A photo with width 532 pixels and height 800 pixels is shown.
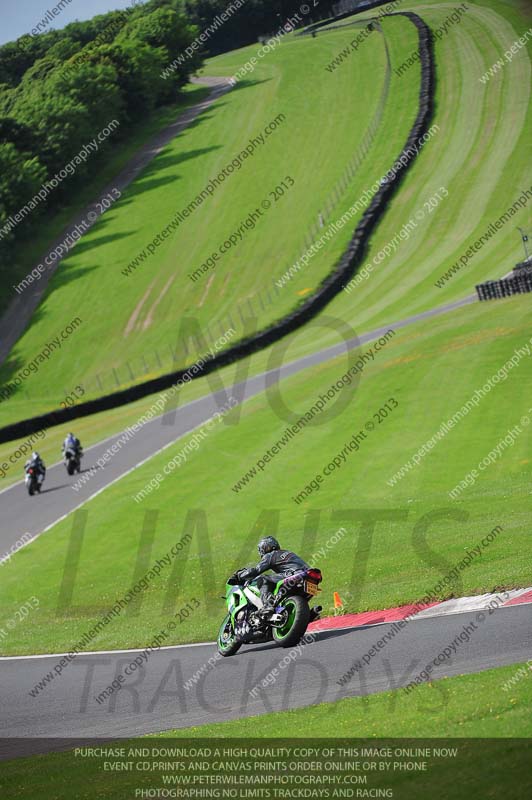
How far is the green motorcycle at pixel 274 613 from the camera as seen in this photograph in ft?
46.5

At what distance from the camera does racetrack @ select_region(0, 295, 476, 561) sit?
110 feet

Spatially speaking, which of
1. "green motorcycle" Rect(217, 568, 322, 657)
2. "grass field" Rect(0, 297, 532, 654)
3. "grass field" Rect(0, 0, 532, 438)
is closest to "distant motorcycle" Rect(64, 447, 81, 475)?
"grass field" Rect(0, 297, 532, 654)

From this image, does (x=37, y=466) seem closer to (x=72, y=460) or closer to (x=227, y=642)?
(x=72, y=460)

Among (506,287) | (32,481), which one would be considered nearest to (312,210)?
(506,287)

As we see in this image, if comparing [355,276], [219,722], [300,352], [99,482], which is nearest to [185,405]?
[300,352]

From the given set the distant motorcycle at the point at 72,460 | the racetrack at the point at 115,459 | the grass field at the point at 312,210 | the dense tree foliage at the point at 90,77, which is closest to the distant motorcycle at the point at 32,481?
the racetrack at the point at 115,459

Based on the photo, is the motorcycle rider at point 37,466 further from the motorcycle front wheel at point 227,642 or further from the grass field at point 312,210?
the motorcycle front wheel at point 227,642

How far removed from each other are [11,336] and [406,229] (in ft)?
108

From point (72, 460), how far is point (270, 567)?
25073mm

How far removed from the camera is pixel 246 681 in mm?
13359

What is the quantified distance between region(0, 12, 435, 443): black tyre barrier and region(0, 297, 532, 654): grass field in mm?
16805

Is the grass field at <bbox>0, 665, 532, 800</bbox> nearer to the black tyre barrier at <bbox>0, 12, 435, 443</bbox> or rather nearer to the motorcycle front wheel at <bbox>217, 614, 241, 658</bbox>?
the motorcycle front wheel at <bbox>217, 614, 241, 658</bbox>

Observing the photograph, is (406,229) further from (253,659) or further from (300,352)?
(253,659)

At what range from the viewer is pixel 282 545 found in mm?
23062
